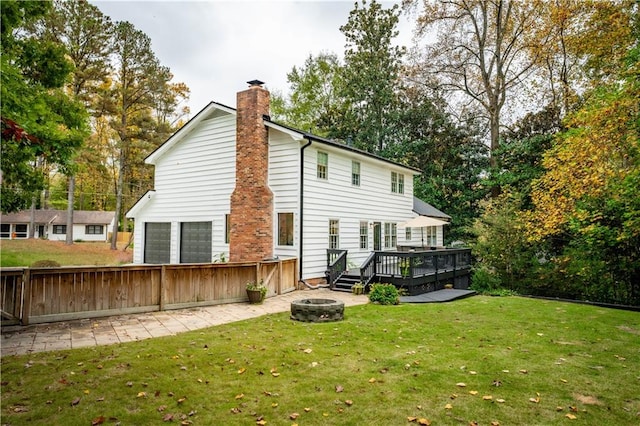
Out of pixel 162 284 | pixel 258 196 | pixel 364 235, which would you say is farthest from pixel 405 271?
pixel 162 284

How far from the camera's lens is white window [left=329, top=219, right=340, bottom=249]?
48.6 feet

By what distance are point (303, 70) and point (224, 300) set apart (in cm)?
3025

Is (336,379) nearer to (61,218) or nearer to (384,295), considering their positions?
(384,295)

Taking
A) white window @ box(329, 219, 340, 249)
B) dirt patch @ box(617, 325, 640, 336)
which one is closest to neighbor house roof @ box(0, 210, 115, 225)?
white window @ box(329, 219, 340, 249)

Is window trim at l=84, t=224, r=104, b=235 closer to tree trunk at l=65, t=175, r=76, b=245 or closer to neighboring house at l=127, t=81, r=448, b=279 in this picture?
tree trunk at l=65, t=175, r=76, b=245

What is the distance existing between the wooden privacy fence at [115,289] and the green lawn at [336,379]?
240cm

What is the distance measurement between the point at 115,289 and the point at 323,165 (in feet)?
28.2

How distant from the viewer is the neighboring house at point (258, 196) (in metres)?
13.5

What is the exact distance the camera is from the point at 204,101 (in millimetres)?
36000

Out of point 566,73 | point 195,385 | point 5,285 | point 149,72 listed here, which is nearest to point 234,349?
point 195,385

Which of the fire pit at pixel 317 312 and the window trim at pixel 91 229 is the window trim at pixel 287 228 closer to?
the fire pit at pixel 317 312

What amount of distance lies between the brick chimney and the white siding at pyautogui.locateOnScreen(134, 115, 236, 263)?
1223 mm

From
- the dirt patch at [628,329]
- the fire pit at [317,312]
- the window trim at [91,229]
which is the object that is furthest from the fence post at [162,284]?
the window trim at [91,229]

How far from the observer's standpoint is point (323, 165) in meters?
14.6
